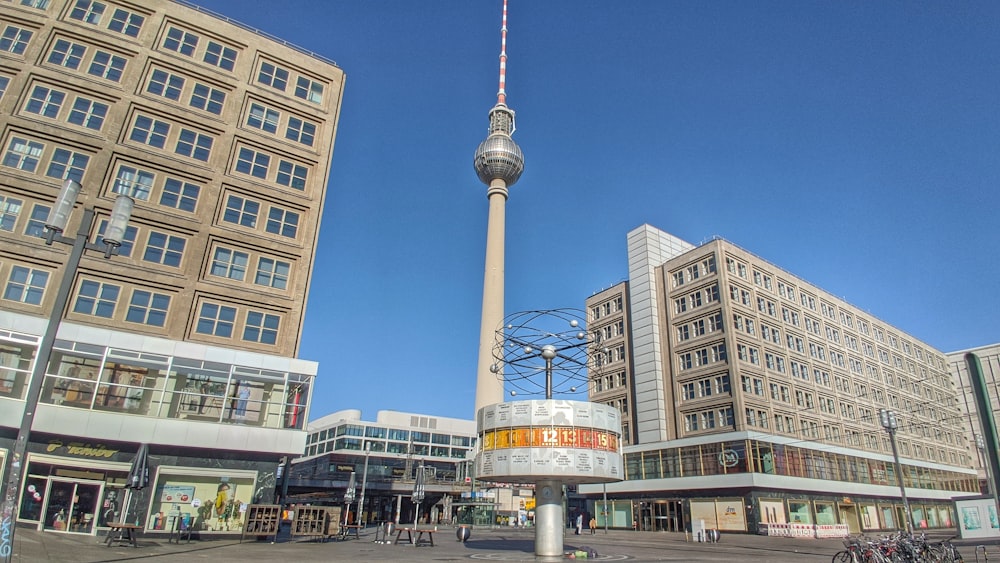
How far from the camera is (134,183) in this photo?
32625 millimetres

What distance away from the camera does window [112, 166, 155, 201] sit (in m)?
32.2

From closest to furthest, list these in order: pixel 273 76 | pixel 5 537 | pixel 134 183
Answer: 1. pixel 5 537
2. pixel 134 183
3. pixel 273 76

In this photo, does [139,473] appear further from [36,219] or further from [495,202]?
[495,202]

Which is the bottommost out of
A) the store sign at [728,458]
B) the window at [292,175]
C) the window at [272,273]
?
the store sign at [728,458]

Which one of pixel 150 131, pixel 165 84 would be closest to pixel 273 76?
pixel 165 84

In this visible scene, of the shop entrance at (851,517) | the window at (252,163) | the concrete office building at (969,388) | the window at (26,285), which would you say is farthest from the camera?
the concrete office building at (969,388)

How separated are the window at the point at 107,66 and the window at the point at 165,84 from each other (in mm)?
1746

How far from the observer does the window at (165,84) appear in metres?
35.3

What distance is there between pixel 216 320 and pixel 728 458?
153 ft

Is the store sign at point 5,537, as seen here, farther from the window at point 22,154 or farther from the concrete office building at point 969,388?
the concrete office building at point 969,388

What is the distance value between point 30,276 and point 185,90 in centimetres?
1470

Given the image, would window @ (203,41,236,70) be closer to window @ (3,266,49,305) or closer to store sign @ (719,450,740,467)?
window @ (3,266,49,305)

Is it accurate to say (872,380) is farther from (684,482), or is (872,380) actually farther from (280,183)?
(280,183)

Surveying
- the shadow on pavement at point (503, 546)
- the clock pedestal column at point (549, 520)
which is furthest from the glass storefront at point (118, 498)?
the clock pedestal column at point (549, 520)
